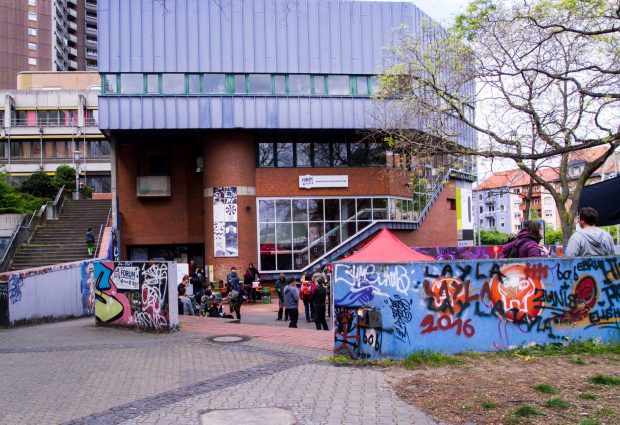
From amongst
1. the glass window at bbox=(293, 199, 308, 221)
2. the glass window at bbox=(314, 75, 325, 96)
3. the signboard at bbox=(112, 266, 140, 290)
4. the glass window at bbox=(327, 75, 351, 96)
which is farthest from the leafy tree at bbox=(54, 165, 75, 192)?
the signboard at bbox=(112, 266, 140, 290)

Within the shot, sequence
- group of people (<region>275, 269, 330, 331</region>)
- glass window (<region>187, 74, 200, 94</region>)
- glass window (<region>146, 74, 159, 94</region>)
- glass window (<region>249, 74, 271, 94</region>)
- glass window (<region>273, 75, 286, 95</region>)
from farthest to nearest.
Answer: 1. glass window (<region>273, 75, 286, 95</region>)
2. glass window (<region>249, 74, 271, 94</region>)
3. glass window (<region>187, 74, 200, 94</region>)
4. glass window (<region>146, 74, 159, 94</region>)
5. group of people (<region>275, 269, 330, 331</region>)

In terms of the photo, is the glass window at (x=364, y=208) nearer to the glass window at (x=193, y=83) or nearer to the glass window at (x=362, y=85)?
the glass window at (x=362, y=85)

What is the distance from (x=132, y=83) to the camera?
90.9ft

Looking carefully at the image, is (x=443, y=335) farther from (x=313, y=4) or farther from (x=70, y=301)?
(x=313, y=4)

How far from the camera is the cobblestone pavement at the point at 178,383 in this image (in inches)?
249

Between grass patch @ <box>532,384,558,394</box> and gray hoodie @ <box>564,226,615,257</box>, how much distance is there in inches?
116

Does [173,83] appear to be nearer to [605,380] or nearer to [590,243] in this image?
[590,243]

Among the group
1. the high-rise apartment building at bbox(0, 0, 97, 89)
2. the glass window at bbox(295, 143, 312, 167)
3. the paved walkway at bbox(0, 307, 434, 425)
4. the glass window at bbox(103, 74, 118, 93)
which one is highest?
the high-rise apartment building at bbox(0, 0, 97, 89)

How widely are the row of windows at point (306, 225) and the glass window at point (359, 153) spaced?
2.00 metres

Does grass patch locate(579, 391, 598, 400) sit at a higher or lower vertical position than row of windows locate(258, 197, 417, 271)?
lower

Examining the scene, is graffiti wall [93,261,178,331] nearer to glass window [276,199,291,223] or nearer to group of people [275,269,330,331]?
group of people [275,269,330,331]

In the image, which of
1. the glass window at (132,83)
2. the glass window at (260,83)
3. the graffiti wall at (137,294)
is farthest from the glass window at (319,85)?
the graffiti wall at (137,294)

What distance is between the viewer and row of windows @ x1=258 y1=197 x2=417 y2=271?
28969 mm

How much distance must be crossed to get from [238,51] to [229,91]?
1.98 metres
